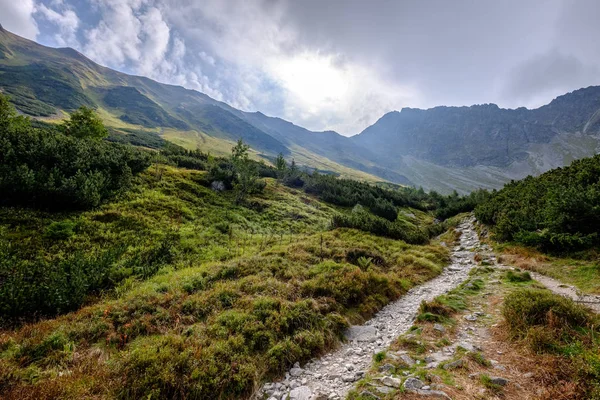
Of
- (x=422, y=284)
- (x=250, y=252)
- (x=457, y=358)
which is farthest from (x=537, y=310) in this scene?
(x=250, y=252)

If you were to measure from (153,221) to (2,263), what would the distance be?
10.0 metres

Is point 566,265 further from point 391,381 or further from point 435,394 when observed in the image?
point 391,381

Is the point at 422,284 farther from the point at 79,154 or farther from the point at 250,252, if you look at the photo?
the point at 79,154

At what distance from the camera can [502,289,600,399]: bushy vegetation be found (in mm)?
4820

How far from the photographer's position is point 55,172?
1894 centimetres

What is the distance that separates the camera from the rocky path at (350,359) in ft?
21.3

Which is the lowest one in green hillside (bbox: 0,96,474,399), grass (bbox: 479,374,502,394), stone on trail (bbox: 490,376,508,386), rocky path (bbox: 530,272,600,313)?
green hillside (bbox: 0,96,474,399)

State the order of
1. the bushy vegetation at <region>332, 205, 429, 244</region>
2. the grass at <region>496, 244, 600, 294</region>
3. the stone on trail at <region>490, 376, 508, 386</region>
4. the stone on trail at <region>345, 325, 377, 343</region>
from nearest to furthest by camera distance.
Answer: the stone on trail at <region>490, 376, 508, 386</region> < the stone on trail at <region>345, 325, 377, 343</region> < the grass at <region>496, 244, 600, 294</region> < the bushy vegetation at <region>332, 205, 429, 244</region>

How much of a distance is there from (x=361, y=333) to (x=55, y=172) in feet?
78.6

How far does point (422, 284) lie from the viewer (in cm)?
1453

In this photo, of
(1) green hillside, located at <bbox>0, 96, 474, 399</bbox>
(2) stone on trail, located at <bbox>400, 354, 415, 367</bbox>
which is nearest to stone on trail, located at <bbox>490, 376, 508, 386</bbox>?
(2) stone on trail, located at <bbox>400, 354, 415, 367</bbox>

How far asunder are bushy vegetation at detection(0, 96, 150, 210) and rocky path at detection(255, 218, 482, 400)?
20555 mm

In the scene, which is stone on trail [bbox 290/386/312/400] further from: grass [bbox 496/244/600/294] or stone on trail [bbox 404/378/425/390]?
grass [bbox 496/244/600/294]

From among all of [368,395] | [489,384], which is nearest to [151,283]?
[368,395]
